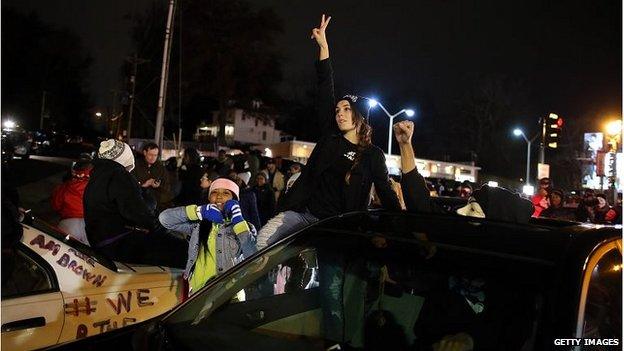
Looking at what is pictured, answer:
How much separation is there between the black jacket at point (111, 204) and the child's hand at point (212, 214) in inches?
34.0

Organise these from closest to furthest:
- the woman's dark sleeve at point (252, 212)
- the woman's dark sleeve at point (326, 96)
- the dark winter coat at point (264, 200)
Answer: the woman's dark sleeve at point (326, 96)
the woman's dark sleeve at point (252, 212)
the dark winter coat at point (264, 200)

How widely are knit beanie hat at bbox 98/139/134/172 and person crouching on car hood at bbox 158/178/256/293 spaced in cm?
93

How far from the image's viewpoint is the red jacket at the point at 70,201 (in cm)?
550

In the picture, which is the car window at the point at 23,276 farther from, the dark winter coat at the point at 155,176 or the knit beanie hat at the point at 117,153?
the dark winter coat at the point at 155,176

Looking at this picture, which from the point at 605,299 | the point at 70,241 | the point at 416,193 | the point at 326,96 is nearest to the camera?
the point at 605,299

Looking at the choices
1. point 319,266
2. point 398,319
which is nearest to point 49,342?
point 319,266

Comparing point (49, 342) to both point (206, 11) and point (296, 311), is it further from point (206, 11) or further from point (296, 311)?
point (206, 11)

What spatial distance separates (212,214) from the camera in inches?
163

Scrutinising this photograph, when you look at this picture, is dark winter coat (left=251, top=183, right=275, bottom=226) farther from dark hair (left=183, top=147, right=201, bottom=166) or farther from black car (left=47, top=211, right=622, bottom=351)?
black car (left=47, top=211, right=622, bottom=351)

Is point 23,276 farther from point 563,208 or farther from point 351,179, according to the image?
point 563,208

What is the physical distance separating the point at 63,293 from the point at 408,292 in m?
2.13

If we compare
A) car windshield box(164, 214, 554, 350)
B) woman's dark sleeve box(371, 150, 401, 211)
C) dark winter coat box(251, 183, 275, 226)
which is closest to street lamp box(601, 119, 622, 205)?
dark winter coat box(251, 183, 275, 226)

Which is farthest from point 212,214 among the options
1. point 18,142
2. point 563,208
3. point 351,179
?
point 18,142

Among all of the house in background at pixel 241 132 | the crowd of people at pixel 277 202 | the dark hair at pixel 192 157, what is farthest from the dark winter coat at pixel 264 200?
the house in background at pixel 241 132
